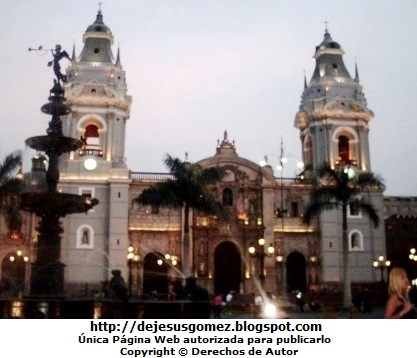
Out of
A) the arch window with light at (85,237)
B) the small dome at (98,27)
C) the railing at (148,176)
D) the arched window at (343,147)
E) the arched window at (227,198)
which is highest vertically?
the small dome at (98,27)

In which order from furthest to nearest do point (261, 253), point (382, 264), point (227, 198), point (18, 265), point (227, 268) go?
point (227, 198)
point (227, 268)
point (18, 265)
point (261, 253)
point (382, 264)

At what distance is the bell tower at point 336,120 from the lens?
148 feet

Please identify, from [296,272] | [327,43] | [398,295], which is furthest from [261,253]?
[398,295]

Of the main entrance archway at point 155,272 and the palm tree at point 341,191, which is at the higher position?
the palm tree at point 341,191

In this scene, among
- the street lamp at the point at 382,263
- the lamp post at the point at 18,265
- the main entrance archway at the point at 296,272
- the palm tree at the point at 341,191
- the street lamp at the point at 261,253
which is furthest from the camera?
the main entrance archway at the point at 296,272

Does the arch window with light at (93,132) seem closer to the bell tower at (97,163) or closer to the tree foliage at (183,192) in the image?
the bell tower at (97,163)

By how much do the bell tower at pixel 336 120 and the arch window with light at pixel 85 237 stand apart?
1732cm

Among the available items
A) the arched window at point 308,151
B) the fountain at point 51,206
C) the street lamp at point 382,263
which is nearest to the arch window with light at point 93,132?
the arched window at point 308,151

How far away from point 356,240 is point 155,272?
14575 millimetres

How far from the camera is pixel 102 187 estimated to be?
4181 cm

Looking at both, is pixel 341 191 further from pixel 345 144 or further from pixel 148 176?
pixel 148 176

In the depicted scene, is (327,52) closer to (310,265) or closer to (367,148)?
(367,148)

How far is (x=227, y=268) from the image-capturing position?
42.0m
